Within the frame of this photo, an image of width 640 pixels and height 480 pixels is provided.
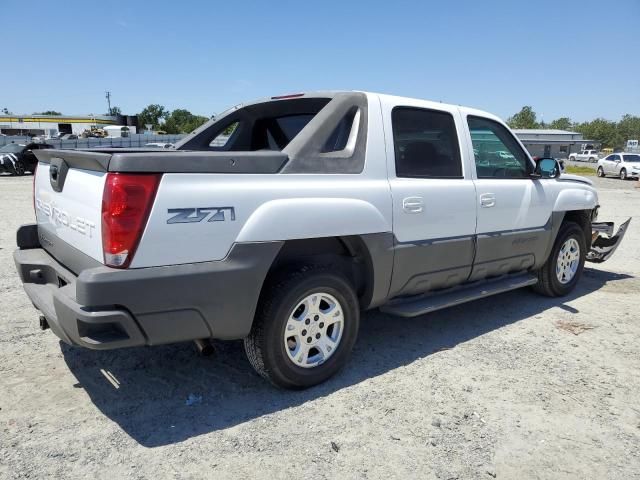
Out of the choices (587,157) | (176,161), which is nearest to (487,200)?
(176,161)

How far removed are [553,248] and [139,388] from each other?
4161 mm

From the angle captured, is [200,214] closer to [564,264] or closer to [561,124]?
[564,264]

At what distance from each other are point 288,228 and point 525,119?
12457 centimetres

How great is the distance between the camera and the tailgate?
103 inches

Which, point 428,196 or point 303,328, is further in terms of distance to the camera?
point 428,196

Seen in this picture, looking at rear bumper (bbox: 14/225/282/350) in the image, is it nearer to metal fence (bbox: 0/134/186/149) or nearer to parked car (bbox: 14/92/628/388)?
parked car (bbox: 14/92/628/388)

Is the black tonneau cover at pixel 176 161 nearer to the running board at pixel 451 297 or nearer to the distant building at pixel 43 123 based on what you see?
the running board at pixel 451 297

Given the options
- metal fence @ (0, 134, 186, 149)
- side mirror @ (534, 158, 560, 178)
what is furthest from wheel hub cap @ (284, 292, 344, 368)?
metal fence @ (0, 134, 186, 149)

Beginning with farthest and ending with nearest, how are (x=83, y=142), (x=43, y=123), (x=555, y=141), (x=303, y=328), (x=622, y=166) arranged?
1. (x=43, y=123)
2. (x=555, y=141)
3. (x=83, y=142)
4. (x=622, y=166)
5. (x=303, y=328)

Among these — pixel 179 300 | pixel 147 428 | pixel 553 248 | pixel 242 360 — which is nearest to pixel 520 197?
pixel 553 248

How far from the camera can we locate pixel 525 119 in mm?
115062

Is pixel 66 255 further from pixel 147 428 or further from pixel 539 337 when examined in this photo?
pixel 539 337

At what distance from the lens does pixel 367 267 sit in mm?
3516

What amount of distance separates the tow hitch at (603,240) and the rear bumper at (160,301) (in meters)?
4.91
